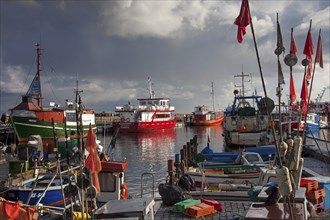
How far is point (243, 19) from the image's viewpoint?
7496 millimetres

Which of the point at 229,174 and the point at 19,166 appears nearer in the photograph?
the point at 19,166

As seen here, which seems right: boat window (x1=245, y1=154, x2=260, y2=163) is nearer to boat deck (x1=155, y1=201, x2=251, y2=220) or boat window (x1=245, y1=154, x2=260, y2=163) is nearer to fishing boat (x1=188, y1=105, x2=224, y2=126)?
boat deck (x1=155, y1=201, x2=251, y2=220)

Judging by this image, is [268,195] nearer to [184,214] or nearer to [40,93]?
[184,214]

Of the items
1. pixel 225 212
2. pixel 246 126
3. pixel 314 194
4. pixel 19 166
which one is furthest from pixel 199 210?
pixel 246 126

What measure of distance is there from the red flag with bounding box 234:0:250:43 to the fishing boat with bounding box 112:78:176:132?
6659 centimetres

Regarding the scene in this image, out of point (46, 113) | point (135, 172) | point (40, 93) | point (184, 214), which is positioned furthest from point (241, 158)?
point (40, 93)

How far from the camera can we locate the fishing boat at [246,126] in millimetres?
42812

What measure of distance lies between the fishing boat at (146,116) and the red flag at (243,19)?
66.6 m

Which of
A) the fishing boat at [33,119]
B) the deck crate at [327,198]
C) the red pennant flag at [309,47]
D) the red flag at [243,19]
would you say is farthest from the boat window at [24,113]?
the red flag at [243,19]

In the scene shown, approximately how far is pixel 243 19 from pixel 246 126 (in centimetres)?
4184

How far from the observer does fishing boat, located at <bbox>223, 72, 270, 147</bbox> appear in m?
42.8

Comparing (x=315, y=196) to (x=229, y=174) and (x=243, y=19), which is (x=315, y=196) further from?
(x=229, y=174)

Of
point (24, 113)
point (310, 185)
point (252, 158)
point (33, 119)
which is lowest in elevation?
point (252, 158)

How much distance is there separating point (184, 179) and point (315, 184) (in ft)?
22.5
